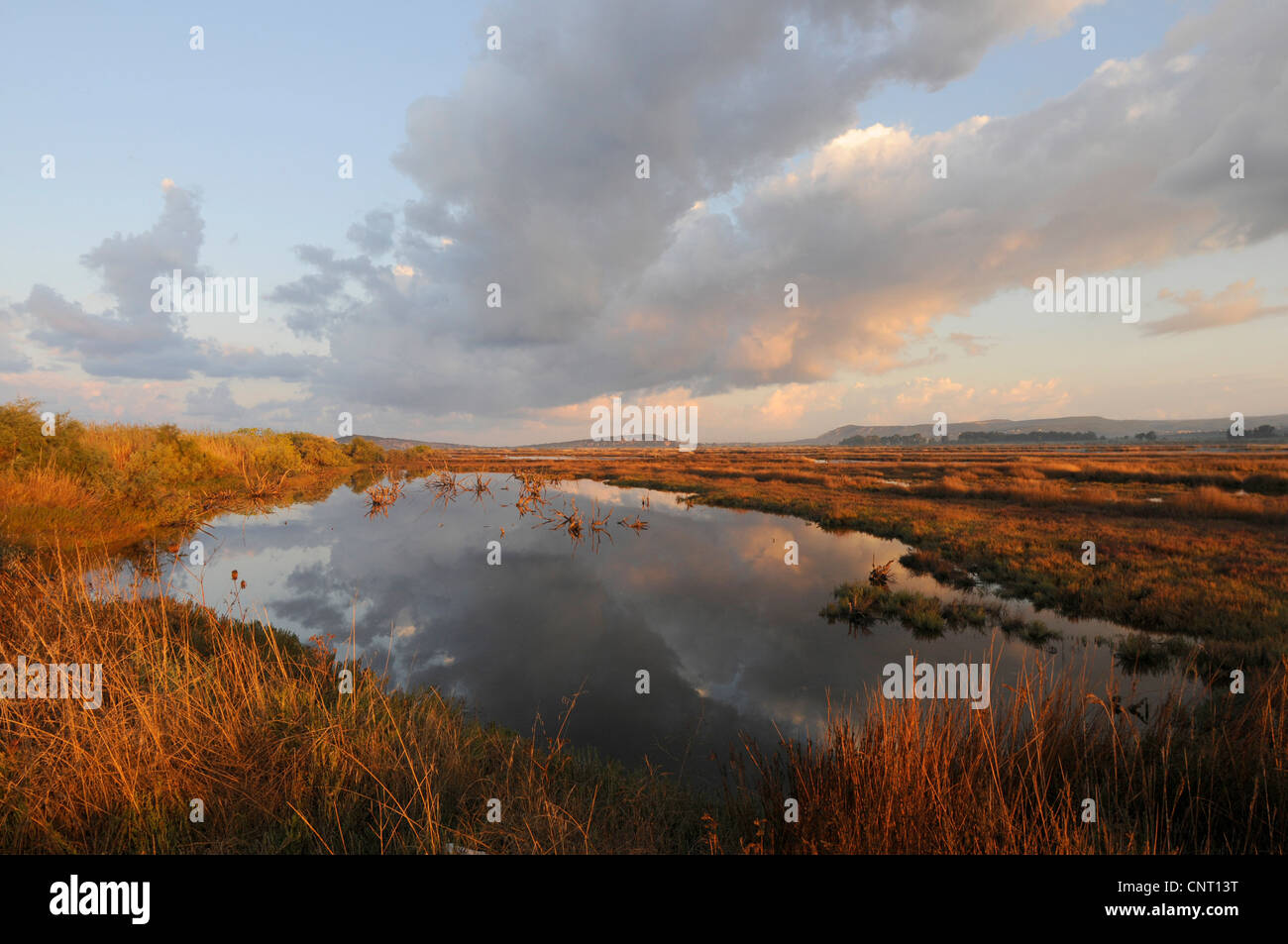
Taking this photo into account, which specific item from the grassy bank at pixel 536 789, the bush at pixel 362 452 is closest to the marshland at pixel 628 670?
the grassy bank at pixel 536 789

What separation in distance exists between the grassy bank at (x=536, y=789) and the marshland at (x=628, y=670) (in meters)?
0.04

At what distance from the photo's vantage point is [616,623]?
12.7 m

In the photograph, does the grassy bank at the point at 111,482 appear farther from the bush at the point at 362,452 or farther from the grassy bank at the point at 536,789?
the bush at the point at 362,452

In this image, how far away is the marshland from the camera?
13.2 feet

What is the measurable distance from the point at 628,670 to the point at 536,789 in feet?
17.5

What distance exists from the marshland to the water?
0.35 ft

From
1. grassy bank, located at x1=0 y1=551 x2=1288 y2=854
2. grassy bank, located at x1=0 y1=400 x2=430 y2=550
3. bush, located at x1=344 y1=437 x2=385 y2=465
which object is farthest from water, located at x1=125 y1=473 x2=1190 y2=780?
bush, located at x1=344 y1=437 x2=385 y2=465


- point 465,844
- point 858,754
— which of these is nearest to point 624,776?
point 465,844

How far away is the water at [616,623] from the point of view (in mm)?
8531

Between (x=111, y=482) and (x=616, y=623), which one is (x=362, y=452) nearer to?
(x=111, y=482)

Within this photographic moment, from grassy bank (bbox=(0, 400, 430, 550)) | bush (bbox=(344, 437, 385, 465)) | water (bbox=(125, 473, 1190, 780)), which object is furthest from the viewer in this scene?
bush (bbox=(344, 437, 385, 465))

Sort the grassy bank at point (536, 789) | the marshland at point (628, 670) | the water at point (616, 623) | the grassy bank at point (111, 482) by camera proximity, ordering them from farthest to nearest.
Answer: the grassy bank at point (111, 482) → the water at point (616, 623) → the marshland at point (628, 670) → the grassy bank at point (536, 789)

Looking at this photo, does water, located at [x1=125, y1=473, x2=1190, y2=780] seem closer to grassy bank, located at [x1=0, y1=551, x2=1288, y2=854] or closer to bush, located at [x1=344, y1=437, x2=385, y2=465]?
grassy bank, located at [x1=0, y1=551, x2=1288, y2=854]

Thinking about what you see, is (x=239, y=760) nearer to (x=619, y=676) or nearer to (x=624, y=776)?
→ (x=624, y=776)
